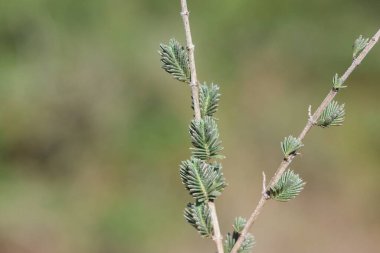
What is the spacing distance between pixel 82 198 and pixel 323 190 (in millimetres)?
1666

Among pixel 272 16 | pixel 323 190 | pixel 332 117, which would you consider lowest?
pixel 332 117

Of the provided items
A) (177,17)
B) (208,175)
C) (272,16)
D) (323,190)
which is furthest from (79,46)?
(208,175)

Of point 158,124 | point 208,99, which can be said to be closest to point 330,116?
point 208,99

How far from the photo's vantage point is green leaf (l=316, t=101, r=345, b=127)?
1.11 metres

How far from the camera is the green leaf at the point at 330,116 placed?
43.8 inches

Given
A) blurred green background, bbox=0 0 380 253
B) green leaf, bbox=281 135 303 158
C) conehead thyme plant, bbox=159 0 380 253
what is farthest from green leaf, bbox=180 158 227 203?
blurred green background, bbox=0 0 380 253

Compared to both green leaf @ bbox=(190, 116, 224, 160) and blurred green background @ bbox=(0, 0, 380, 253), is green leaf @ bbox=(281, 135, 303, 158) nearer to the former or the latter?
green leaf @ bbox=(190, 116, 224, 160)

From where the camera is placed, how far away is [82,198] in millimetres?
4730

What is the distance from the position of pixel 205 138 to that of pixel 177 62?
5.4 inches

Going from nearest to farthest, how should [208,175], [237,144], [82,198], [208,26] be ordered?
[208,175], [82,198], [237,144], [208,26]

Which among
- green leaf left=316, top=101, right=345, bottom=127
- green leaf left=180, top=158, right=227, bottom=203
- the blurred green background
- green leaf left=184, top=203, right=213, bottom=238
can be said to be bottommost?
green leaf left=184, top=203, right=213, bottom=238

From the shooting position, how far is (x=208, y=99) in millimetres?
1122

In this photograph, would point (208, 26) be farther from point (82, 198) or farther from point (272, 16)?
point (82, 198)

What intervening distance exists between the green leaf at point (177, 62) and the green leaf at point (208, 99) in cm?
3
